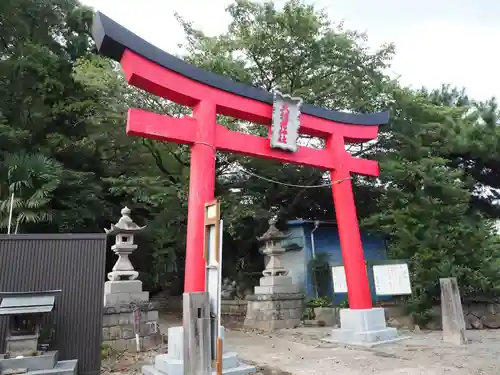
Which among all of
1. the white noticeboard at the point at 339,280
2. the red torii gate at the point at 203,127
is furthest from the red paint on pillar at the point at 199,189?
the white noticeboard at the point at 339,280

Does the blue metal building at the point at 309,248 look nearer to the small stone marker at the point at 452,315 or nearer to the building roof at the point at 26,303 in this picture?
the small stone marker at the point at 452,315

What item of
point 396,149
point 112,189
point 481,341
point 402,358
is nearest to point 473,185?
point 396,149

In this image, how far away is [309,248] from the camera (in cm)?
1448

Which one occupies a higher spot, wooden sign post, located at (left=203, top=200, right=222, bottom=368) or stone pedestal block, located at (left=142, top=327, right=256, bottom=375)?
wooden sign post, located at (left=203, top=200, right=222, bottom=368)

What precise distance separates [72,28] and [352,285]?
14779 mm

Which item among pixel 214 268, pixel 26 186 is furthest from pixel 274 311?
pixel 214 268

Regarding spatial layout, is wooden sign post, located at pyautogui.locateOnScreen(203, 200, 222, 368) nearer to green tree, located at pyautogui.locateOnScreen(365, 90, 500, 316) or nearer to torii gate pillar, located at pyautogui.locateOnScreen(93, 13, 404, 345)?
torii gate pillar, located at pyautogui.locateOnScreen(93, 13, 404, 345)

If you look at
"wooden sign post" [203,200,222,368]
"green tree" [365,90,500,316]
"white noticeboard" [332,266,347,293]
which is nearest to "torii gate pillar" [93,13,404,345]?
"white noticeboard" [332,266,347,293]

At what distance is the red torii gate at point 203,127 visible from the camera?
689 cm

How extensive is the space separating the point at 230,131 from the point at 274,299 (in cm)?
616

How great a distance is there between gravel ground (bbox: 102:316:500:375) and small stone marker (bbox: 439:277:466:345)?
0.27m

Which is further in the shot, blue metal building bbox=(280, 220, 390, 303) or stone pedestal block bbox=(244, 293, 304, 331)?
blue metal building bbox=(280, 220, 390, 303)

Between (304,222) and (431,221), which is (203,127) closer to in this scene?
(431,221)

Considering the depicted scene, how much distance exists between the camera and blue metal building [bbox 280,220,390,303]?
14.1 meters
